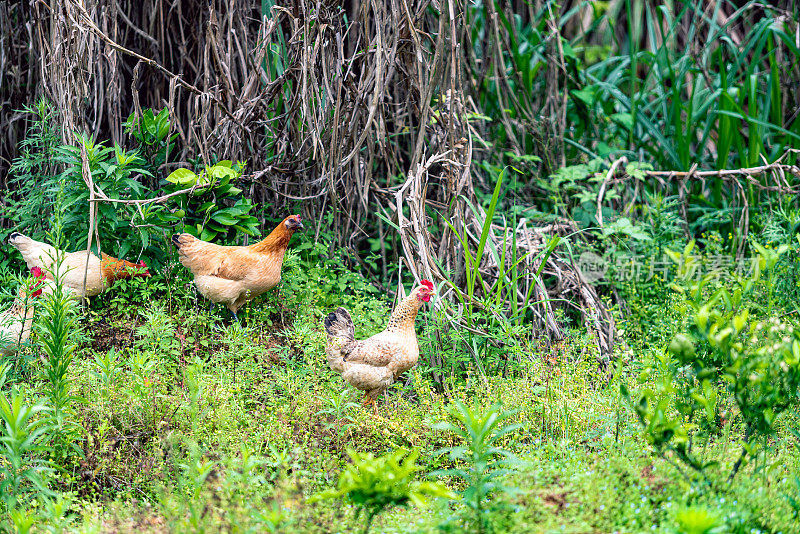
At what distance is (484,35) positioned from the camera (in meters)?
5.51

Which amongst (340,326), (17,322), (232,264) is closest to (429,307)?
(340,326)

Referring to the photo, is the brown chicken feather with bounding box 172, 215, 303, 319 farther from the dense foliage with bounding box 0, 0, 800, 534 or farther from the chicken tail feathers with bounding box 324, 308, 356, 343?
the chicken tail feathers with bounding box 324, 308, 356, 343

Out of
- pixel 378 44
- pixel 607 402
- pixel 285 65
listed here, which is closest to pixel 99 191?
pixel 285 65

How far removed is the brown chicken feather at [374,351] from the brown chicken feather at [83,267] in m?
1.38

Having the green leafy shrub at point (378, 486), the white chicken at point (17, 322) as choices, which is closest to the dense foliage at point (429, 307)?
the green leafy shrub at point (378, 486)

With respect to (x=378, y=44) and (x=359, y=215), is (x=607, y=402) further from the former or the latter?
(x=378, y=44)

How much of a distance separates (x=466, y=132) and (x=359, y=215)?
867 millimetres

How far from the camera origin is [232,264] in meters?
3.80

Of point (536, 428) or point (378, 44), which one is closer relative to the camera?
point (536, 428)

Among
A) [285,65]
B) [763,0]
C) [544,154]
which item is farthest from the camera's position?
[763,0]

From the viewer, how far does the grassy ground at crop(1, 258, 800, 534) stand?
2.23 m

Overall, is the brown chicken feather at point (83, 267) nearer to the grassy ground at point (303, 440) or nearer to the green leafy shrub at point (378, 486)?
the grassy ground at point (303, 440)

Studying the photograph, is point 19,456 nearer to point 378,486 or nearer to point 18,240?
point 378,486

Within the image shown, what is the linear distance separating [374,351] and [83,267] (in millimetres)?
1764
